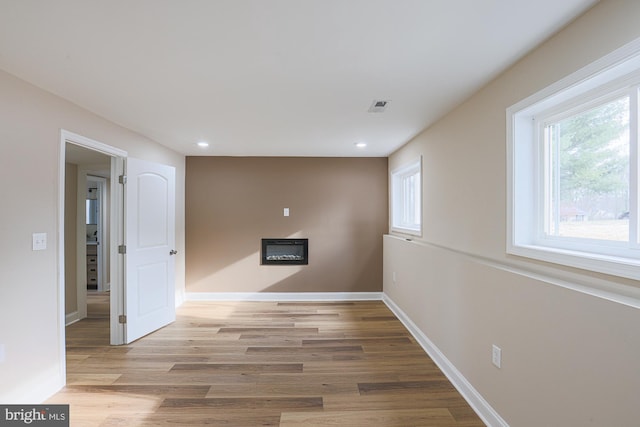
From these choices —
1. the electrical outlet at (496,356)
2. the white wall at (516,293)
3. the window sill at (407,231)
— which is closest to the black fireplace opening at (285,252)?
the window sill at (407,231)

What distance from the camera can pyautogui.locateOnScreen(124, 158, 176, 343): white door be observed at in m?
3.28

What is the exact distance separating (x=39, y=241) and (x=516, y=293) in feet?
10.4

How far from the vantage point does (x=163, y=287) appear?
3.75m

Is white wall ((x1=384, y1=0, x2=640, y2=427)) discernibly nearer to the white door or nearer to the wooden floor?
the wooden floor

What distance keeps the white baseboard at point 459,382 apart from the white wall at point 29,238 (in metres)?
3.06

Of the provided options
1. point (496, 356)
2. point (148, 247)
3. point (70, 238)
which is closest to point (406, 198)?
point (496, 356)

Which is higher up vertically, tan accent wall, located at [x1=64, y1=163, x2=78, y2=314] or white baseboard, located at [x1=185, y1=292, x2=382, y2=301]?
tan accent wall, located at [x1=64, y1=163, x2=78, y2=314]

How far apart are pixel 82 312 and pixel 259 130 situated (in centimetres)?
340

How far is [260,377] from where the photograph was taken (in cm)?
259

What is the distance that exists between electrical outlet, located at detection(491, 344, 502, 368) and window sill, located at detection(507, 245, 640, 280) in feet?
2.00

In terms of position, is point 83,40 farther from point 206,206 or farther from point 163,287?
point 206,206

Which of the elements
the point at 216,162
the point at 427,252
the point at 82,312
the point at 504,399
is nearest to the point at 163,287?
the point at 82,312

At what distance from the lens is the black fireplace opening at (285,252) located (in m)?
4.89

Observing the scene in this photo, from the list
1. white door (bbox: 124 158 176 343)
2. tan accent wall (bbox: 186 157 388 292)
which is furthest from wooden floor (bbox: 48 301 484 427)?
tan accent wall (bbox: 186 157 388 292)
